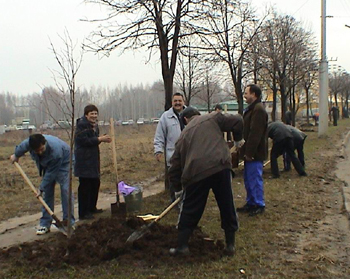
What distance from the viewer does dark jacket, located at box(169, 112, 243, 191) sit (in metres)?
4.09

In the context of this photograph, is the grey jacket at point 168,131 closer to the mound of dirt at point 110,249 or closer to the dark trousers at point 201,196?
the mound of dirt at point 110,249

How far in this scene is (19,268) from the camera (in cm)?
407

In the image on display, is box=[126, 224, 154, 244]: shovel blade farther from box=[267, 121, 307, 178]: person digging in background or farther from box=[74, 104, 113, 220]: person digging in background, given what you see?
box=[267, 121, 307, 178]: person digging in background

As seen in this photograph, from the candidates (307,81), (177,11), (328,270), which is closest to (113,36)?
(177,11)

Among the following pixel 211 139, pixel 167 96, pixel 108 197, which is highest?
pixel 167 96

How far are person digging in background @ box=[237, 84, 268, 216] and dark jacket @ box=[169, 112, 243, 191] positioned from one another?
164cm

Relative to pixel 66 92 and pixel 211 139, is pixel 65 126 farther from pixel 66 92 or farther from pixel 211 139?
pixel 211 139

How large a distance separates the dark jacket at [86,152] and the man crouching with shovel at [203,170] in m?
2.16

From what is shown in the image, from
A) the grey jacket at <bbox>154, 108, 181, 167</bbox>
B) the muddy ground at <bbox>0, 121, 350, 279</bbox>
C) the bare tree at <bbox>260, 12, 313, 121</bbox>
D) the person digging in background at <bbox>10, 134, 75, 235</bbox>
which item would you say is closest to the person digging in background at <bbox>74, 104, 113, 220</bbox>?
the person digging in background at <bbox>10, 134, 75, 235</bbox>

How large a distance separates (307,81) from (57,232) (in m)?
22.1

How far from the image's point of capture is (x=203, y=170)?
13.4ft

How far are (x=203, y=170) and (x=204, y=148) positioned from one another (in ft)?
0.74

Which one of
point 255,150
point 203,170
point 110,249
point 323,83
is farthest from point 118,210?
point 323,83

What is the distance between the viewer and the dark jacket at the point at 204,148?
13.4 ft
